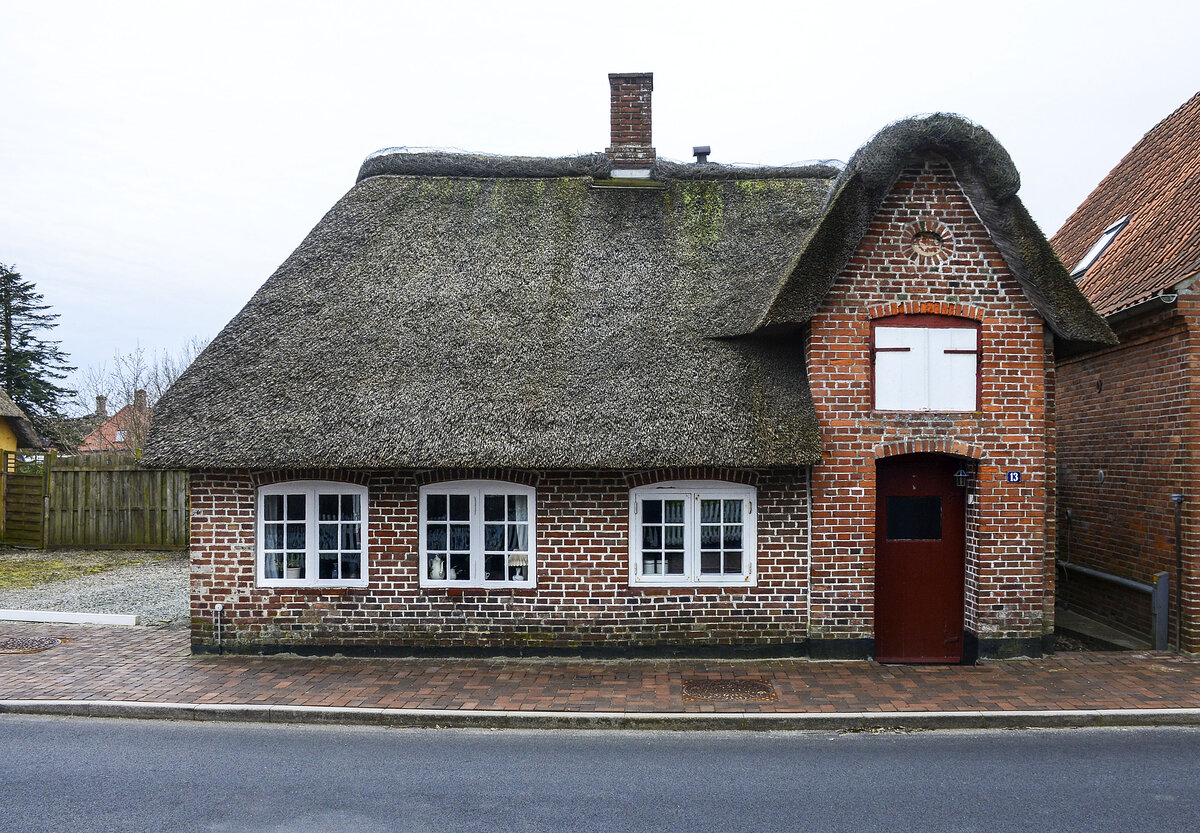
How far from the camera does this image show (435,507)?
30.8ft

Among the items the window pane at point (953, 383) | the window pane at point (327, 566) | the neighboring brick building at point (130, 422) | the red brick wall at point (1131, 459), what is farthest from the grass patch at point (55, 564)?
the red brick wall at point (1131, 459)

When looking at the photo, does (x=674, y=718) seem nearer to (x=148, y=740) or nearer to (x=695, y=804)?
(x=695, y=804)

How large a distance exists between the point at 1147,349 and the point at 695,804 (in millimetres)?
8508

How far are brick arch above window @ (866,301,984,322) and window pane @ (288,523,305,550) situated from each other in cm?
732

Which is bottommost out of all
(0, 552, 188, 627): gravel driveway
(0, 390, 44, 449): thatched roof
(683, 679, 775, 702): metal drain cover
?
(0, 552, 188, 627): gravel driveway

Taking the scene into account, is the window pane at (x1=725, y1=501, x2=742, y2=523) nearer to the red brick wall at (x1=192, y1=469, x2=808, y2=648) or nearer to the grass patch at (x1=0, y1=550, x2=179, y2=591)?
the red brick wall at (x1=192, y1=469, x2=808, y2=648)

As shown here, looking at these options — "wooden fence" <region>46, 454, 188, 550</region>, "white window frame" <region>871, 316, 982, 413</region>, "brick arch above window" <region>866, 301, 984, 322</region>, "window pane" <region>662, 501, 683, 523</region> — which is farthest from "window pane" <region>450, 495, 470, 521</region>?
"wooden fence" <region>46, 454, 188, 550</region>

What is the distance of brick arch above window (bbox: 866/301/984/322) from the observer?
906 cm

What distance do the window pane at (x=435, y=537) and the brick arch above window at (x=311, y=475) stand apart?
962 mm

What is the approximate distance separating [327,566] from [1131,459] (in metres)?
10.6

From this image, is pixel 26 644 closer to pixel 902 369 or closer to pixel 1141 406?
pixel 902 369

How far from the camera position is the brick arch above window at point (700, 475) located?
908 centimetres

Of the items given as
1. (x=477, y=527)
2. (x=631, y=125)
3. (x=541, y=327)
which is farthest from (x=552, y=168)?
(x=477, y=527)

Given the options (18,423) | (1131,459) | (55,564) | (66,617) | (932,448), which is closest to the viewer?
(932,448)
